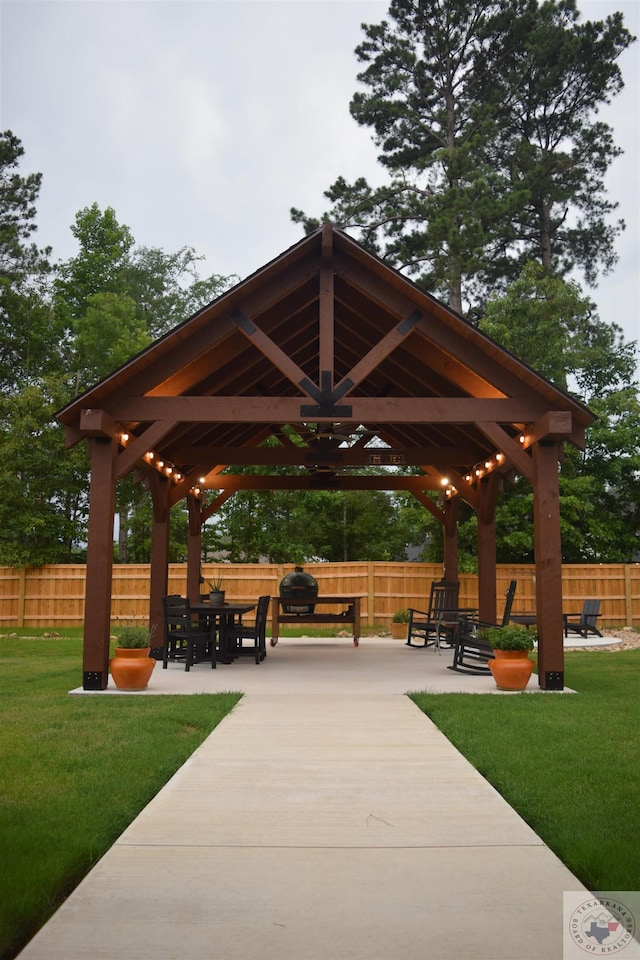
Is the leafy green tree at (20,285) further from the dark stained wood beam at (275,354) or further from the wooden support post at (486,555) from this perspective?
the dark stained wood beam at (275,354)

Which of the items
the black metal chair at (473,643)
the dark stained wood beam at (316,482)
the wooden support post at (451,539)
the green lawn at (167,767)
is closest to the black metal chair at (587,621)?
the wooden support post at (451,539)

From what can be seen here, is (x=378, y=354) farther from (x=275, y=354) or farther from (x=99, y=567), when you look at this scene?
(x=99, y=567)

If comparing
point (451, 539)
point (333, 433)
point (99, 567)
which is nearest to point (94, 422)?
point (99, 567)

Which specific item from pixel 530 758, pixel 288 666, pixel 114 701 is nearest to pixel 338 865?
pixel 530 758

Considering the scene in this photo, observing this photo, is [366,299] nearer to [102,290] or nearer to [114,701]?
[114,701]

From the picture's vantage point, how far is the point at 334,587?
62.0 feet

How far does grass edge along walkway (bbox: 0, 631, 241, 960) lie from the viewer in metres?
3.09

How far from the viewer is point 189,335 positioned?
907cm

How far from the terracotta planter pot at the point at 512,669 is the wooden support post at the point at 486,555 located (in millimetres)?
4142

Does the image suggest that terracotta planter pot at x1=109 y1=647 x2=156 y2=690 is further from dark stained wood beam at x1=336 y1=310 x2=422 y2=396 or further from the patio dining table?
dark stained wood beam at x1=336 y1=310 x2=422 y2=396

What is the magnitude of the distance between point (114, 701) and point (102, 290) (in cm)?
2329

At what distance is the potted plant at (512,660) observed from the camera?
8.54m

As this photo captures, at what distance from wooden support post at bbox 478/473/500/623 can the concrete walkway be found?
7599 millimetres

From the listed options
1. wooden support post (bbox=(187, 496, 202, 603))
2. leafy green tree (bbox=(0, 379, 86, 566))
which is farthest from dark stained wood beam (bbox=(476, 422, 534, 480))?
leafy green tree (bbox=(0, 379, 86, 566))
